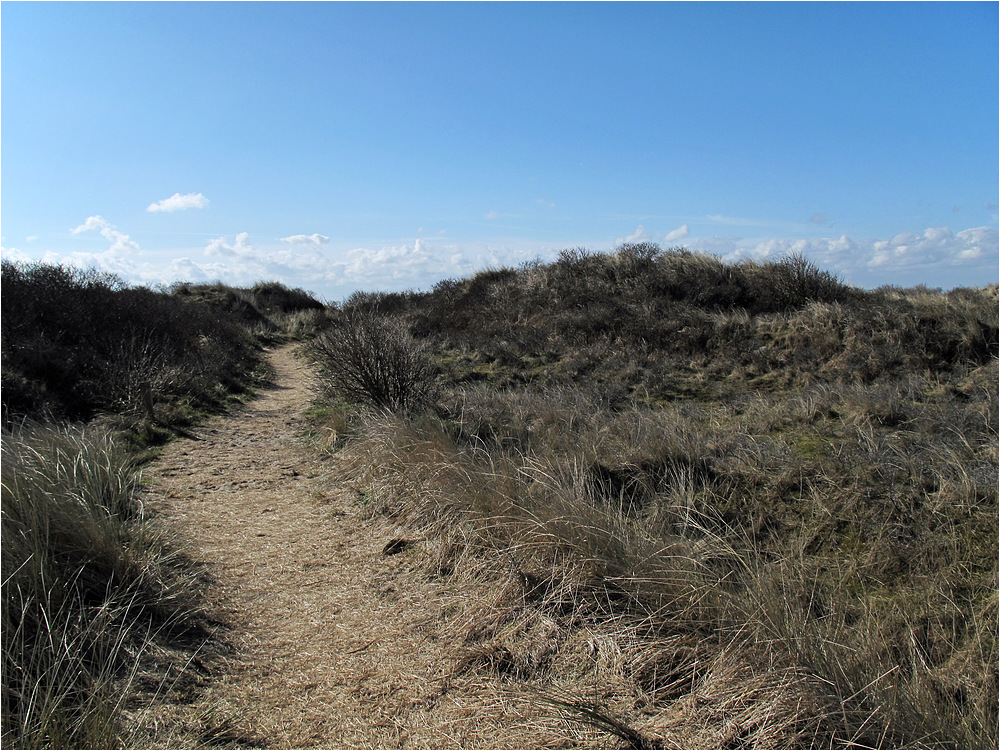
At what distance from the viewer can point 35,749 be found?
225cm

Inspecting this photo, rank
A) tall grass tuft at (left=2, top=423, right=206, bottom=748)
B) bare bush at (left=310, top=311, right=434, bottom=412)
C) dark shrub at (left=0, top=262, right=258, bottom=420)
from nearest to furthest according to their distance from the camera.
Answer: tall grass tuft at (left=2, top=423, right=206, bottom=748) → bare bush at (left=310, top=311, right=434, bottom=412) → dark shrub at (left=0, top=262, right=258, bottom=420)

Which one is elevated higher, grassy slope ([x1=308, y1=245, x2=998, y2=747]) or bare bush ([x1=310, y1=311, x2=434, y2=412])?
bare bush ([x1=310, y1=311, x2=434, y2=412])

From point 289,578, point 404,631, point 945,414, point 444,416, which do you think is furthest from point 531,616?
point 945,414

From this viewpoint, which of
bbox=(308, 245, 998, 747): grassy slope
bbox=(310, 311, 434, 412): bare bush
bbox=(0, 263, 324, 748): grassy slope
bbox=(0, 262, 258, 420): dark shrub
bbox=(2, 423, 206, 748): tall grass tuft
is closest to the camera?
bbox=(2, 423, 206, 748): tall grass tuft

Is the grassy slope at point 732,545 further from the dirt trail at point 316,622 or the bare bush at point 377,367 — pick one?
the bare bush at point 377,367

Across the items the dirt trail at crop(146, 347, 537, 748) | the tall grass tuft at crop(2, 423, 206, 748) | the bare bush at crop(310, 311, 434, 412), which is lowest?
the dirt trail at crop(146, 347, 537, 748)

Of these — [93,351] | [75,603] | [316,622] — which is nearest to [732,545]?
[316,622]

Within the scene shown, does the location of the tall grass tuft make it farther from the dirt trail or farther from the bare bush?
the bare bush

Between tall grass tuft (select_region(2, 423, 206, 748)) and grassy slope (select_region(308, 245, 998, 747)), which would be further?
grassy slope (select_region(308, 245, 998, 747))

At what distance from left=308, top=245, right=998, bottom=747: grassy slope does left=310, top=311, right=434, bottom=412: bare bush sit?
1.65 ft

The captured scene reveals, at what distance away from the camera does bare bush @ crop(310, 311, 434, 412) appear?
858 centimetres

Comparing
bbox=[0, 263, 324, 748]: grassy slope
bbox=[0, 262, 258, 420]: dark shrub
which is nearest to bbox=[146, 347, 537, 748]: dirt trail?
bbox=[0, 263, 324, 748]: grassy slope

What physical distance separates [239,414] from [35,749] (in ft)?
28.6

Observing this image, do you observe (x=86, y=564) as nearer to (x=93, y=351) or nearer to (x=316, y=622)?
(x=316, y=622)
